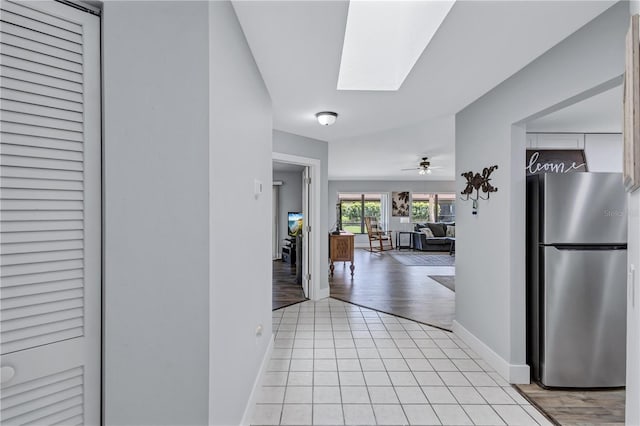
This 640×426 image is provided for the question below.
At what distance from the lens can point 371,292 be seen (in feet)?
16.0

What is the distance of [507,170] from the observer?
233 centimetres

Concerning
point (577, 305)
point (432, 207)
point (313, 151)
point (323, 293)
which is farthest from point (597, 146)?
point (432, 207)

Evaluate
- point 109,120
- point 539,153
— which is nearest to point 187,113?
point 109,120

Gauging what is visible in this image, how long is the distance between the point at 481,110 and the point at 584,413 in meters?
2.28

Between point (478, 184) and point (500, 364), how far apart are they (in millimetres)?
1451

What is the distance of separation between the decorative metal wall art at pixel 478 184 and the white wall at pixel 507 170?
1.9 inches

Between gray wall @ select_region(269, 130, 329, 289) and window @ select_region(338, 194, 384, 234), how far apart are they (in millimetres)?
6435

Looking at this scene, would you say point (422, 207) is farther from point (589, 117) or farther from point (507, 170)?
point (507, 170)

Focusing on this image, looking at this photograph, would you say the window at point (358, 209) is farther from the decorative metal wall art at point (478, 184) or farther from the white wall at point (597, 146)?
the decorative metal wall art at point (478, 184)

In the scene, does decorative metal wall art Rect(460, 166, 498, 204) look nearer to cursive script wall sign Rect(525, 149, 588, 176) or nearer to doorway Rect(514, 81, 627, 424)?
doorway Rect(514, 81, 627, 424)

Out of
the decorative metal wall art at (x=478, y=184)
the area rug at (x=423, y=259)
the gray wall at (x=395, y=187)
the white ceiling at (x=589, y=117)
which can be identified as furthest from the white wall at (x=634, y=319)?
the gray wall at (x=395, y=187)

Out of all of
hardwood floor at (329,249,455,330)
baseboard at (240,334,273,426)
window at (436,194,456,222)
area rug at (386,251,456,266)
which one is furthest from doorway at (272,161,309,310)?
window at (436,194,456,222)

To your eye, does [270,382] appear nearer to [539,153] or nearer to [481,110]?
[481,110]

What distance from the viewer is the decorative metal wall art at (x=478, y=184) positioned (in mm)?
2551
